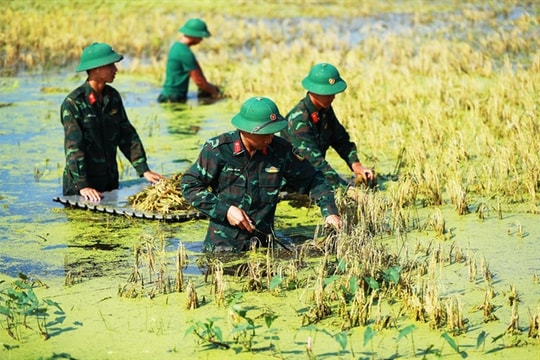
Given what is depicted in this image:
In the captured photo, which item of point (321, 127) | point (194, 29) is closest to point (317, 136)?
point (321, 127)

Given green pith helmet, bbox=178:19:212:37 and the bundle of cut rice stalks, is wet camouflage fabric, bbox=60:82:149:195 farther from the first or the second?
green pith helmet, bbox=178:19:212:37

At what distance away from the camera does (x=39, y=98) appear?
47.5 ft

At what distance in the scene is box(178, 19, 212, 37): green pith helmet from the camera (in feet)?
46.3

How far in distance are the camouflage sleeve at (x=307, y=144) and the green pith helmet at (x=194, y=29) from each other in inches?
218

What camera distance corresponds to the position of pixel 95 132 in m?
9.12

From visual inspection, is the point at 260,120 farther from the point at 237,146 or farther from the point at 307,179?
the point at 307,179

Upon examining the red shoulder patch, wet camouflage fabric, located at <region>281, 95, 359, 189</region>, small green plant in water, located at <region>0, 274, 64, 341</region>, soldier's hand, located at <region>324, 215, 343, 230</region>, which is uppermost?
the red shoulder patch

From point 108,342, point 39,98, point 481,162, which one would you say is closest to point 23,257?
point 108,342

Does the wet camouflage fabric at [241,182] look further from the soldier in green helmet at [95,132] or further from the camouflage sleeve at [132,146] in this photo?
the camouflage sleeve at [132,146]

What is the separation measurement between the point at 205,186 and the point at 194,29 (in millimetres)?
7264

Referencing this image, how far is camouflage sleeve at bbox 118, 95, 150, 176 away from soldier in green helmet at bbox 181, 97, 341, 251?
201 centimetres

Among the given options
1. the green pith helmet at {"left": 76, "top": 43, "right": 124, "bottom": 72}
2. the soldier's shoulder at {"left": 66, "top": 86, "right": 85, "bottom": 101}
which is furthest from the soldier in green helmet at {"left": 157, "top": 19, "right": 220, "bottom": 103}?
the green pith helmet at {"left": 76, "top": 43, "right": 124, "bottom": 72}

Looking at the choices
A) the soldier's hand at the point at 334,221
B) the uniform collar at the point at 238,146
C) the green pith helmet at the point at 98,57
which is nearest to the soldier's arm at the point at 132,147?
the green pith helmet at the point at 98,57

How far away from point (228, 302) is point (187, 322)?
1.54 feet
